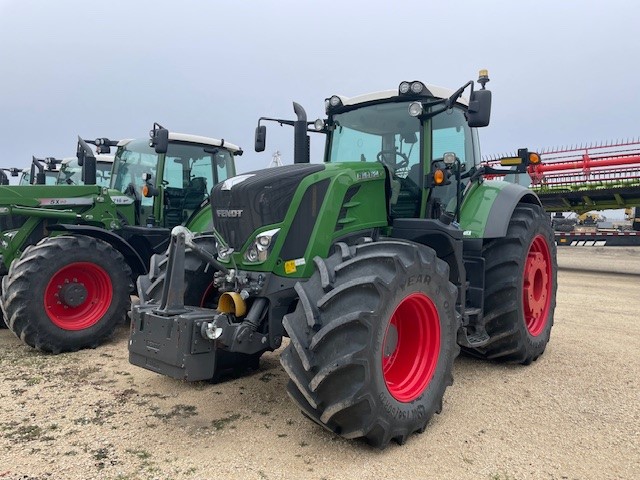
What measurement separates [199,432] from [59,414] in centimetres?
104

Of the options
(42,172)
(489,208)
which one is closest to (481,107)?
(489,208)

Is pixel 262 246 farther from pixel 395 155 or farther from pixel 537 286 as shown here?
pixel 537 286

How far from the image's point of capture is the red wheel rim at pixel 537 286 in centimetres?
467

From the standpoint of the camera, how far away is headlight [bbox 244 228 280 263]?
3258 millimetres

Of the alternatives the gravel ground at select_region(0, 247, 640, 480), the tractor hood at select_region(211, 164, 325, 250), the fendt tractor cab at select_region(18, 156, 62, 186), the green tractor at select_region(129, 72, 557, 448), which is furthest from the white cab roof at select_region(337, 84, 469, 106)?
the fendt tractor cab at select_region(18, 156, 62, 186)

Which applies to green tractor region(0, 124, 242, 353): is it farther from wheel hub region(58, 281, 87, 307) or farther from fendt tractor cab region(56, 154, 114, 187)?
fendt tractor cab region(56, 154, 114, 187)

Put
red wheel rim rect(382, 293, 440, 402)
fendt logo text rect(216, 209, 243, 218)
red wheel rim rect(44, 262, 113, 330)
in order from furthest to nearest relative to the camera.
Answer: red wheel rim rect(44, 262, 113, 330), fendt logo text rect(216, 209, 243, 218), red wheel rim rect(382, 293, 440, 402)

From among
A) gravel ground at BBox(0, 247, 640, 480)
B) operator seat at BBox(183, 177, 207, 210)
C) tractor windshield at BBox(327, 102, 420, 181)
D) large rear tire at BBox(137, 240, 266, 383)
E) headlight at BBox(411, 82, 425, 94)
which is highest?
headlight at BBox(411, 82, 425, 94)

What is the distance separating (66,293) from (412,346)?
3669 mm

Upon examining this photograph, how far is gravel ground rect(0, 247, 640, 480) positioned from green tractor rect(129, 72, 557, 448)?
23 centimetres

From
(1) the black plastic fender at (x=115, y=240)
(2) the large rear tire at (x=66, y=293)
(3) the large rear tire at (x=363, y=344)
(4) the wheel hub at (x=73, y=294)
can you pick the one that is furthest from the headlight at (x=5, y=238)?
(3) the large rear tire at (x=363, y=344)

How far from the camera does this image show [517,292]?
428cm

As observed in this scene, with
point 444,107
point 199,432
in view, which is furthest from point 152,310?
point 444,107

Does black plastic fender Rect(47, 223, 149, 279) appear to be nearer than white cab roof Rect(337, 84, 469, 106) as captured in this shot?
No
